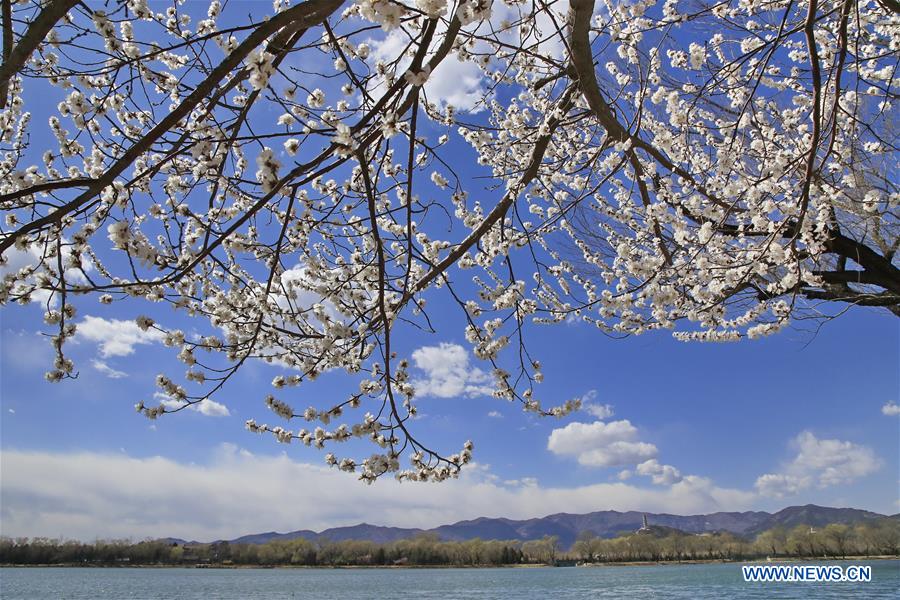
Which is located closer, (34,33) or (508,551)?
(34,33)

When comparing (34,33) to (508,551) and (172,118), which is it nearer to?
(172,118)

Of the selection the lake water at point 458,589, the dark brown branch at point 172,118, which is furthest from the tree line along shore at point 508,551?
the dark brown branch at point 172,118

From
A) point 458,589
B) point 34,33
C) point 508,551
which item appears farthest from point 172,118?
point 508,551

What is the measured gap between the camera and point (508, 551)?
9869 cm

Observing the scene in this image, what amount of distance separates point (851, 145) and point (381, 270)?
5.11 meters

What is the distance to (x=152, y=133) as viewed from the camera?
239 centimetres

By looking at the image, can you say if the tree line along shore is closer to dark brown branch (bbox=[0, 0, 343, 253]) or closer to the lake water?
the lake water

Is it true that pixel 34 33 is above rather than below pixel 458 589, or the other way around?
above

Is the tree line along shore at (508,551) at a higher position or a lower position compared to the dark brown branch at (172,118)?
lower

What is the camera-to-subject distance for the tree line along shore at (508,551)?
86562mm

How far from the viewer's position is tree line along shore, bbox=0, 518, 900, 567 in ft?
284

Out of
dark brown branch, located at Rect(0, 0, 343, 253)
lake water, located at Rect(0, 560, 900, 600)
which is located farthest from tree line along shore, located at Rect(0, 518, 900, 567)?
dark brown branch, located at Rect(0, 0, 343, 253)

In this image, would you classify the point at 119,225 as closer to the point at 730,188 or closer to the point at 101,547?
the point at 730,188

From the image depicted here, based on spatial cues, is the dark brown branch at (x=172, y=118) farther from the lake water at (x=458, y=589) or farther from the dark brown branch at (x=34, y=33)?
the lake water at (x=458, y=589)
